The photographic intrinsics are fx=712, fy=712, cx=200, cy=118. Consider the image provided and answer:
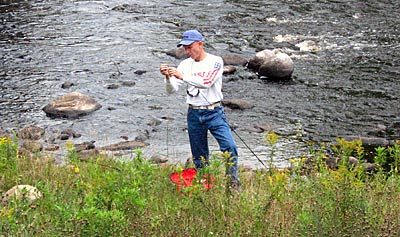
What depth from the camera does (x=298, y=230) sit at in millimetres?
5555

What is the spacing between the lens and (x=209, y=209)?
19.8ft

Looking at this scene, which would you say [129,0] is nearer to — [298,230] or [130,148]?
[130,148]

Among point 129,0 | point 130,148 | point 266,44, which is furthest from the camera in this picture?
point 129,0

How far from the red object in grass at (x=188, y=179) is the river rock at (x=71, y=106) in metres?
6.58

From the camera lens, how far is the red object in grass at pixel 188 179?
20.5 feet

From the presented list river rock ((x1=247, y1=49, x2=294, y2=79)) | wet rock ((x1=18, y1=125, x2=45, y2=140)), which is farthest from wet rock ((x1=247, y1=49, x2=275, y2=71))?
wet rock ((x1=18, y1=125, x2=45, y2=140))

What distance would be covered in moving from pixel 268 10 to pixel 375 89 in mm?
7335

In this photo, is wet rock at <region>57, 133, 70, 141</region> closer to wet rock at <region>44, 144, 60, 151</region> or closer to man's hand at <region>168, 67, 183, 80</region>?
wet rock at <region>44, 144, 60, 151</region>

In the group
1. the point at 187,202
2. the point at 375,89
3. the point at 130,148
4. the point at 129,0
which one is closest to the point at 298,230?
→ the point at 187,202

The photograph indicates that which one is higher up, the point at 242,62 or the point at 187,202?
the point at 187,202

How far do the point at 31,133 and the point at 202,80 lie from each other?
5.93 m

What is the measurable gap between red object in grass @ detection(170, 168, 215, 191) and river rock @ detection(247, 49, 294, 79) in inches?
336

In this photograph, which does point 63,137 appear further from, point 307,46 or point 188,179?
point 307,46

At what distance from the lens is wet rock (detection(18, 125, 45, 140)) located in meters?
12.6
